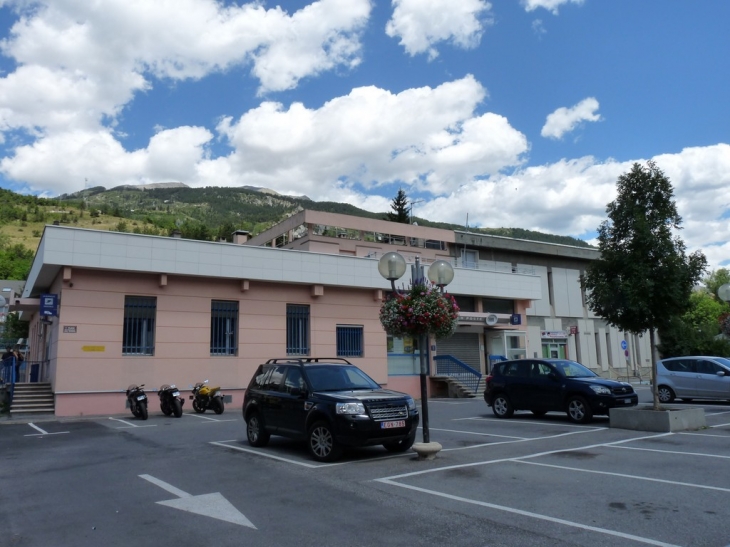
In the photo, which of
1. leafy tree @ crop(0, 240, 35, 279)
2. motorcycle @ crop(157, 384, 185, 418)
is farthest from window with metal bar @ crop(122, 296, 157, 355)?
leafy tree @ crop(0, 240, 35, 279)

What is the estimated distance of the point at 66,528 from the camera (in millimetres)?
A: 6105

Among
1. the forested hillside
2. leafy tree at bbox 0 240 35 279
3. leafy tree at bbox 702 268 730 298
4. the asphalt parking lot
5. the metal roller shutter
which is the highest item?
the forested hillside

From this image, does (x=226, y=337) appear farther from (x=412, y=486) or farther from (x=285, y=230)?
(x=285, y=230)

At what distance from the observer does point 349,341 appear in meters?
25.6

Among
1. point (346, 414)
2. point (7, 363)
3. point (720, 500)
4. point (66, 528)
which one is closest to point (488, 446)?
point (346, 414)

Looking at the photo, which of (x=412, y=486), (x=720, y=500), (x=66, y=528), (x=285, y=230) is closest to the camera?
(x=66, y=528)

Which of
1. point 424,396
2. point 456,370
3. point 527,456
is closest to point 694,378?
point 456,370

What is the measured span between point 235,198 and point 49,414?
15080 centimetres

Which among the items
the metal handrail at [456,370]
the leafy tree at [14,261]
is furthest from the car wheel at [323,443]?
the leafy tree at [14,261]

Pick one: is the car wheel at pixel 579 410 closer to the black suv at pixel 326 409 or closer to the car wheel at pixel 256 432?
the black suv at pixel 326 409

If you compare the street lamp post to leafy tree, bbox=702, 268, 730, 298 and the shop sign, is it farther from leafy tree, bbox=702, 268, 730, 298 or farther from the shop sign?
leafy tree, bbox=702, 268, 730, 298

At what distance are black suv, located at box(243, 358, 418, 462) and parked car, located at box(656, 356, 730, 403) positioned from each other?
40.2 feet

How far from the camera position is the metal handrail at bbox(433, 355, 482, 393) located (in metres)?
27.3

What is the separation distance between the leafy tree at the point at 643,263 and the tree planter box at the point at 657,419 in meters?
0.48
